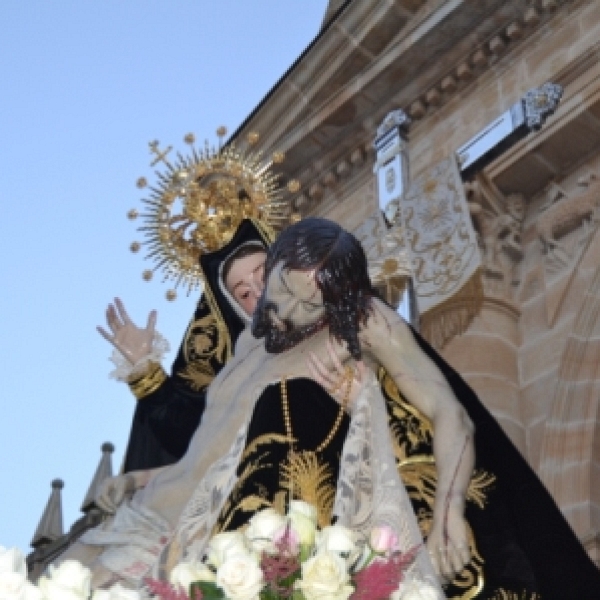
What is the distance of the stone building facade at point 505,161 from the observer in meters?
6.98

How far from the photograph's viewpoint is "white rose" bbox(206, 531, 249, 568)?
9.71 feet

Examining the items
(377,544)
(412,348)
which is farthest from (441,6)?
(377,544)

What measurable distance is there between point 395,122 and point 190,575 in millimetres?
5858

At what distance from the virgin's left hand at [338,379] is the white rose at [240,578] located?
50.4 inches

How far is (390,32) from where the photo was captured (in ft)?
29.3

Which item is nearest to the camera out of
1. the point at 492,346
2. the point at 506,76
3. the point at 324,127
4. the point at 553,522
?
the point at 553,522

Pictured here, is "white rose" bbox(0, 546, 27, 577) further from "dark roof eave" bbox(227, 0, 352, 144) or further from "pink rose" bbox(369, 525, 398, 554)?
"dark roof eave" bbox(227, 0, 352, 144)

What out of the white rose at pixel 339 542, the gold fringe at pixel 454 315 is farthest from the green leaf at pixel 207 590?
the gold fringe at pixel 454 315

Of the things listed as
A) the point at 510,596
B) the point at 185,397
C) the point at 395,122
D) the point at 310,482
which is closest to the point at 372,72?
the point at 395,122

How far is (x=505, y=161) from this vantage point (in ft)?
25.4

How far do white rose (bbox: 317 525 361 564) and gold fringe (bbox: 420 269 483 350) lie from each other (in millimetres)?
4419

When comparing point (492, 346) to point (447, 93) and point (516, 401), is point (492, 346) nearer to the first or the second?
point (516, 401)

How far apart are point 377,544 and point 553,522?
1.05m

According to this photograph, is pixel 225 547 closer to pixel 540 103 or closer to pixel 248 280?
pixel 248 280
